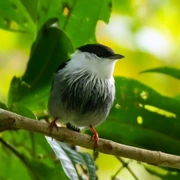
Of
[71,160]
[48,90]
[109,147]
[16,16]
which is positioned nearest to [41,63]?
[48,90]

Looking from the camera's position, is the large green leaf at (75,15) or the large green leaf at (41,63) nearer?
the large green leaf at (41,63)

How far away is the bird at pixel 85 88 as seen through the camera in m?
2.68

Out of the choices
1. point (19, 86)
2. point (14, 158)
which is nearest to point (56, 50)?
point (19, 86)

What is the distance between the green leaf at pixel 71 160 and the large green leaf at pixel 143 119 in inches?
13.8

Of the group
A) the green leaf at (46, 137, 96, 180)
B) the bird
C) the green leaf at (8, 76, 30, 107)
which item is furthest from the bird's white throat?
the green leaf at (46, 137, 96, 180)

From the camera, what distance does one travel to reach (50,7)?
292cm

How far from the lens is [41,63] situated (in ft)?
9.09

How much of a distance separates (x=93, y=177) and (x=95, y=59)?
66 centimetres

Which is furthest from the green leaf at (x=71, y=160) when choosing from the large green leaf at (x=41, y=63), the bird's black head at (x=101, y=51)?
the bird's black head at (x=101, y=51)

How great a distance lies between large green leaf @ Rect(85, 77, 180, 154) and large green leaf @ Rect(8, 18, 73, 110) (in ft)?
1.10

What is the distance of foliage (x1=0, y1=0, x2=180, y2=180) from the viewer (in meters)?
2.75

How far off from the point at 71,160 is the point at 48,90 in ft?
1.64

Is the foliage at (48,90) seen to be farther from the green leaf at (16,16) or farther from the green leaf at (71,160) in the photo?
the green leaf at (71,160)

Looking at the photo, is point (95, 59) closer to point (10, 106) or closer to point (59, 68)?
point (59, 68)
